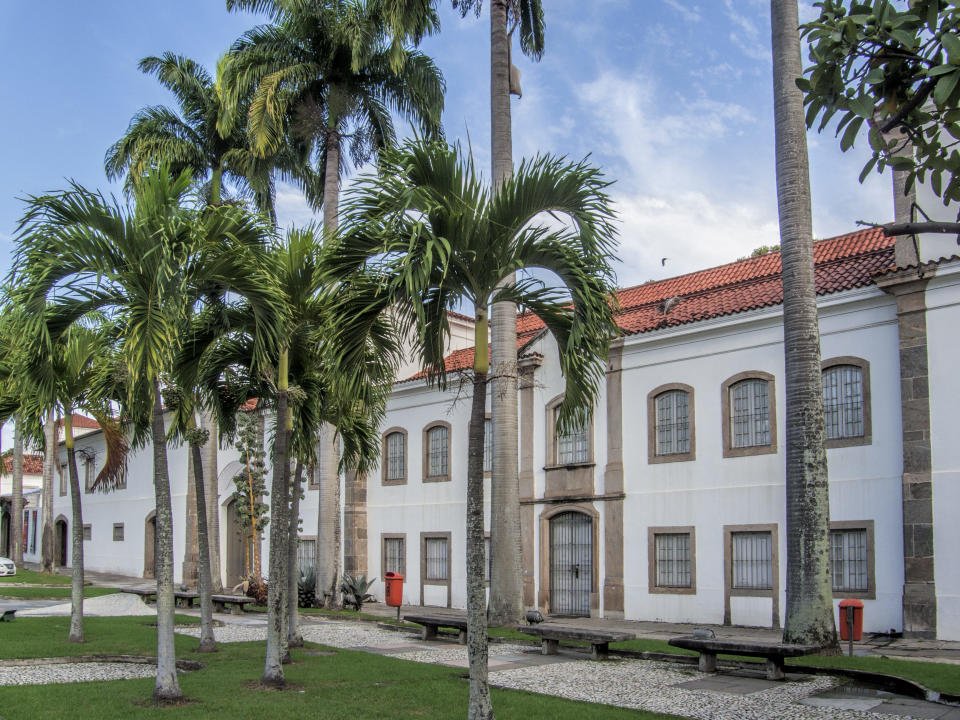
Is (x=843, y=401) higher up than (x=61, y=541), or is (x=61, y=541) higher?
(x=843, y=401)

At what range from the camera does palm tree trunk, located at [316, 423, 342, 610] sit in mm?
21578

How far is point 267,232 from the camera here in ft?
35.8

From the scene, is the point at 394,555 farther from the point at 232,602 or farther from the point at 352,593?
the point at 232,602

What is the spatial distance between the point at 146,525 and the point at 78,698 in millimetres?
30485

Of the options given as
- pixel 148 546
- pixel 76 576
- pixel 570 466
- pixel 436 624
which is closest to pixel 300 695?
pixel 436 624

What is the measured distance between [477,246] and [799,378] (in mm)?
6878

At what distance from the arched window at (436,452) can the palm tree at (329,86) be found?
12.3ft

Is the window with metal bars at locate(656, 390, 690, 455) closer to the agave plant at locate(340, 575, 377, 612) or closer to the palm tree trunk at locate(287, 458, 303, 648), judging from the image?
the agave plant at locate(340, 575, 377, 612)

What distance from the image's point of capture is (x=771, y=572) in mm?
17531

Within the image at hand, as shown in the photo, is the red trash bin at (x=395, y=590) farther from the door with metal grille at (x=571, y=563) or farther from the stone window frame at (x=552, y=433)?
the stone window frame at (x=552, y=433)

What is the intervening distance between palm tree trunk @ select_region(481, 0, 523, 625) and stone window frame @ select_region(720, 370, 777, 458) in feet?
13.6

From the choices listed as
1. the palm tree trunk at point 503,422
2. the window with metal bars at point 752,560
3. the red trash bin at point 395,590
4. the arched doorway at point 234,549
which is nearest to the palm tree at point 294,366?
the palm tree trunk at point 503,422

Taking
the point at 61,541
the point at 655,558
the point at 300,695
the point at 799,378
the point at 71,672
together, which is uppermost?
the point at 799,378

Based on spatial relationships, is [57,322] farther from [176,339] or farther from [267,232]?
[267,232]
